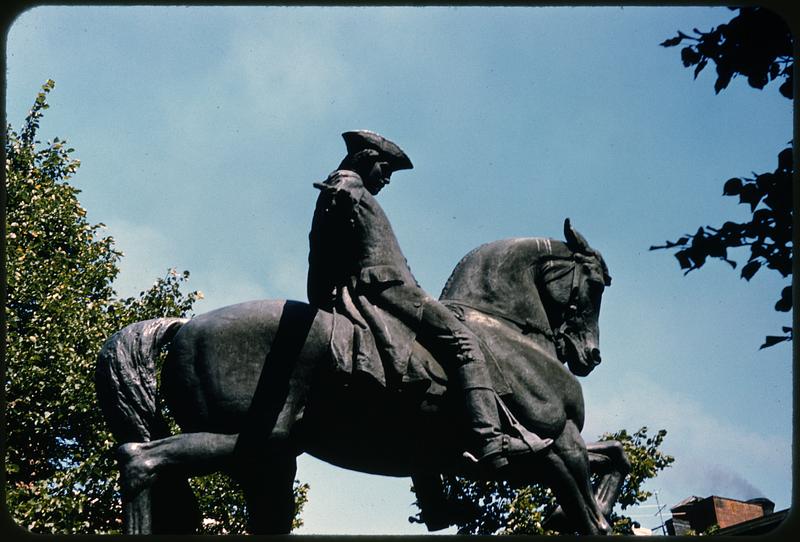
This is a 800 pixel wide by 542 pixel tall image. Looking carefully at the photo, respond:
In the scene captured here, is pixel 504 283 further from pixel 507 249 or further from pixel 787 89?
pixel 787 89

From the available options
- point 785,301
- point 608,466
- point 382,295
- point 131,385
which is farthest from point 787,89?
point 131,385

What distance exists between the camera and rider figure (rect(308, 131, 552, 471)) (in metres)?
6.01

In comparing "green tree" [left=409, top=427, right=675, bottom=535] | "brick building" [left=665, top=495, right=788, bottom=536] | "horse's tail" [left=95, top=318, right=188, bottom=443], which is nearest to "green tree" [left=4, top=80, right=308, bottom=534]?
"green tree" [left=409, top=427, right=675, bottom=535]

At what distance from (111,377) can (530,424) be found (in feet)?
8.18

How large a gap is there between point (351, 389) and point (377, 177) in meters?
1.40

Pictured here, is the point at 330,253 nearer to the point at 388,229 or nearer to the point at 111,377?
the point at 388,229

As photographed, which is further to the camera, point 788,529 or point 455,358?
point 455,358

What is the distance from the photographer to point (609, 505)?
6512 mm

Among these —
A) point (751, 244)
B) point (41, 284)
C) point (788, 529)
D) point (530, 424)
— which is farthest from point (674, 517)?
point (788, 529)

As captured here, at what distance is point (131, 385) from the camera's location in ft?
19.3

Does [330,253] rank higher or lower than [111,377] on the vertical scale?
higher

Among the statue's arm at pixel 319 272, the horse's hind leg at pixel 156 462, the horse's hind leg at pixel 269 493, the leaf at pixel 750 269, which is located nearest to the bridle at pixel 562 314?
the statue's arm at pixel 319 272

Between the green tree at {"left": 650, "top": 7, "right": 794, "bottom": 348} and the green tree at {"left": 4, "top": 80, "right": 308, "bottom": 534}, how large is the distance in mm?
10027

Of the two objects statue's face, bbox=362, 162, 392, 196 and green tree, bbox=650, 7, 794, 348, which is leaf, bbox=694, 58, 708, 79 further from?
statue's face, bbox=362, 162, 392, 196
